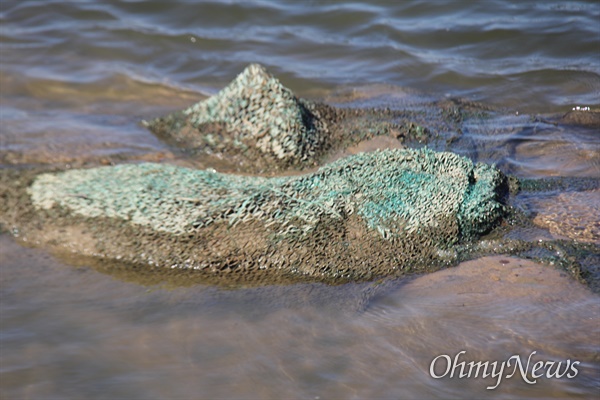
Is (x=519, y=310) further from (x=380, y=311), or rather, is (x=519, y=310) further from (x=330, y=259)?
(x=330, y=259)

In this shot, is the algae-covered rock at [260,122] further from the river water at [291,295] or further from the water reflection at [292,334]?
the water reflection at [292,334]

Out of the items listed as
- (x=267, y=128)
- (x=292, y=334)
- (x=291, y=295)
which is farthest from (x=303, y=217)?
(x=267, y=128)

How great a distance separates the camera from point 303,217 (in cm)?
320

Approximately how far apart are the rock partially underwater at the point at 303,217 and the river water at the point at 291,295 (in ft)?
0.43

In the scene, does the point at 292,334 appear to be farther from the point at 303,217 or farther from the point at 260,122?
the point at 260,122

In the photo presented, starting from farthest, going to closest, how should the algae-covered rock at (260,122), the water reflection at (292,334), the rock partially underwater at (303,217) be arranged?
the algae-covered rock at (260,122), the rock partially underwater at (303,217), the water reflection at (292,334)

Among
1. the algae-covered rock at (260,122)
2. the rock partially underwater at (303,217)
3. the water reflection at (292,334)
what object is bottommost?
the water reflection at (292,334)

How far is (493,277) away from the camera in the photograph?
3.06 meters

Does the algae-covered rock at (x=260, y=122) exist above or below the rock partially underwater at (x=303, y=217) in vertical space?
above

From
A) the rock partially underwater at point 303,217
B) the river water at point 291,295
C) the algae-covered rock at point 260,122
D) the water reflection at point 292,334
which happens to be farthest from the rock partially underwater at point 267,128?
the water reflection at point 292,334

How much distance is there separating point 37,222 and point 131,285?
71 cm

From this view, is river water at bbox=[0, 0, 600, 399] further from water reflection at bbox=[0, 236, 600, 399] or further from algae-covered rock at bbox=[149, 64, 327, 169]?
algae-covered rock at bbox=[149, 64, 327, 169]

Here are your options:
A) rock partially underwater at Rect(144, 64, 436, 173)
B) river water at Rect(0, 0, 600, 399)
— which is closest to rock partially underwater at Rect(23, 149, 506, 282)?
river water at Rect(0, 0, 600, 399)

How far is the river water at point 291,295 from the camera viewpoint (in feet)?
8.62
